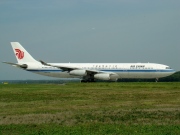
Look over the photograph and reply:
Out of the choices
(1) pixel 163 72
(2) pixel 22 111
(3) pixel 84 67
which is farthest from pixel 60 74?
(2) pixel 22 111

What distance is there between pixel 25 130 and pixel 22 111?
5.89m

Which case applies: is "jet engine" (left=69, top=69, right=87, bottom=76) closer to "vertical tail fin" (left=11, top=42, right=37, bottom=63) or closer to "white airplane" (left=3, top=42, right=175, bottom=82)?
"white airplane" (left=3, top=42, right=175, bottom=82)

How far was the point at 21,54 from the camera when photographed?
68.2m

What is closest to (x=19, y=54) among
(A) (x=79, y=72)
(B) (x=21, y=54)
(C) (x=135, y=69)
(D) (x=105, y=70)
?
(B) (x=21, y=54)

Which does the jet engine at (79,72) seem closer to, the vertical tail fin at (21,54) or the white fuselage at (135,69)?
the white fuselage at (135,69)

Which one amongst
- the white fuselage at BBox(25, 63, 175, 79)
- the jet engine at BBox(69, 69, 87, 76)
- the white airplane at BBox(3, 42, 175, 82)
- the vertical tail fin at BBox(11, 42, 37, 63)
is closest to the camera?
the jet engine at BBox(69, 69, 87, 76)

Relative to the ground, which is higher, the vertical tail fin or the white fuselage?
the vertical tail fin

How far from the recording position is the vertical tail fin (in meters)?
68.1

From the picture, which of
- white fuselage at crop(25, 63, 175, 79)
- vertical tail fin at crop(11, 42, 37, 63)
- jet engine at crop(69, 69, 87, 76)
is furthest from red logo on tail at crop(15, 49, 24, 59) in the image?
jet engine at crop(69, 69, 87, 76)

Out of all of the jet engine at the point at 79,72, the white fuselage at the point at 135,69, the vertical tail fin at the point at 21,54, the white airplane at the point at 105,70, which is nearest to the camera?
the jet engine at the point at 79,72

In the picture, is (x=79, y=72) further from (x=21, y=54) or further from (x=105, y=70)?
(x=21, y=54)

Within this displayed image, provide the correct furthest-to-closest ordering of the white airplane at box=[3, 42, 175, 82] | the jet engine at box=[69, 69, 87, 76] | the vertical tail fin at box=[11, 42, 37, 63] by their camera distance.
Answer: the vertical tail fin at box=[11, 42, 37, 63]
the white airplane at box=[3, 42, 175, 82]
the jet engine at box=[69, 69, 87, 76]

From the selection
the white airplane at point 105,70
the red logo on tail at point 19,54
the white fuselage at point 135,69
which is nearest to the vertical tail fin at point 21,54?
the red logo on tail at point 19,54

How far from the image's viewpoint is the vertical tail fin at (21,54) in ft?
224
